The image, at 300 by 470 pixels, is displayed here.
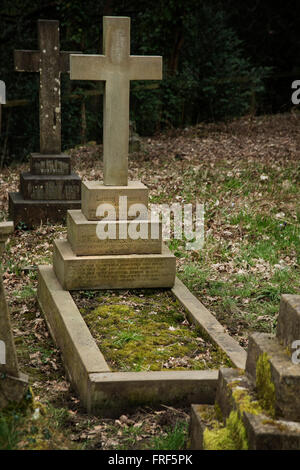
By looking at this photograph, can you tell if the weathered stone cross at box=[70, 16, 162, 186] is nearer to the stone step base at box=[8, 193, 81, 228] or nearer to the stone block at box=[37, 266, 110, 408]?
the stone block at box=[37, 266, 110, 408]

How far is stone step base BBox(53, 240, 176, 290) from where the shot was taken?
6.12m

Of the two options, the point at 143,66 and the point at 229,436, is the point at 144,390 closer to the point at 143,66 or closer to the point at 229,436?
the point at 229,436

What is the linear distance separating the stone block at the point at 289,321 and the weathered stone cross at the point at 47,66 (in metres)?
6.44

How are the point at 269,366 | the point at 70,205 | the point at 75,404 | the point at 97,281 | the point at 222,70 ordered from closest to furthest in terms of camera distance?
the point at 269,366
the point at 75,404
the point at 97,281
the point at 70,205
the point at 222,70

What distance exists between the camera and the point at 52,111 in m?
9.34

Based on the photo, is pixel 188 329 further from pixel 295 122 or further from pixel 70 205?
pixel 295 122

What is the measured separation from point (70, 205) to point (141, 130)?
7805 millimetres

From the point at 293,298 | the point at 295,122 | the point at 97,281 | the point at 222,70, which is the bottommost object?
the point at 97,281

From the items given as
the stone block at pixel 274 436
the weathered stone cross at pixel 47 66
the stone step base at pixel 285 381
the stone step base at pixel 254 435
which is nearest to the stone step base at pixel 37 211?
the weathered stone cross at pixel 47 66

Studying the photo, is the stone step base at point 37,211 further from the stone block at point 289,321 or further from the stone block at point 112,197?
the stone block at point 289,321

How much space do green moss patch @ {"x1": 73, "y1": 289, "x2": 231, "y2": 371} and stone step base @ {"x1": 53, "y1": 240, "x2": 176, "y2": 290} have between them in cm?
8

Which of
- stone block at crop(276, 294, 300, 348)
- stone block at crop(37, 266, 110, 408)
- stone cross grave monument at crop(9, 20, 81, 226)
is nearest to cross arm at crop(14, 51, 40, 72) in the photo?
stone cross grave monument at crop(9, 20, 81, 226)

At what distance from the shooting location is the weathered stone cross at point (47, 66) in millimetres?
9211
